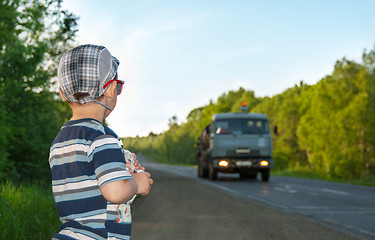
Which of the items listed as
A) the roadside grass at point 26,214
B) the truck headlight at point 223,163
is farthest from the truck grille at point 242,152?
the roadside grass at point 26,214

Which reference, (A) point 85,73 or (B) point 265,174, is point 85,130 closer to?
(A) point 85,73

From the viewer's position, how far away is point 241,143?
65.8ft

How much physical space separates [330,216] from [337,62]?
3258cm

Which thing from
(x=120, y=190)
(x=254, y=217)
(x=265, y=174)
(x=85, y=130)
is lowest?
(x=254, y=217)

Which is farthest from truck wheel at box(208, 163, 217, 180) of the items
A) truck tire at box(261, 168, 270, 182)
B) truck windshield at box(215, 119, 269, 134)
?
truck tire at box(261, 168, 270, 182)

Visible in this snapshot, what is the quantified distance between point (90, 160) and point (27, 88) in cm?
1074

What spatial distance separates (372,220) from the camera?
28.9 ft

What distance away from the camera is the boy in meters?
1.62

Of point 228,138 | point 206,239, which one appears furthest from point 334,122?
point 206,239

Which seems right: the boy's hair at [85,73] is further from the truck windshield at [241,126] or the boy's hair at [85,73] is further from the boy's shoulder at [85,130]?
the truck windshield at [241,126]

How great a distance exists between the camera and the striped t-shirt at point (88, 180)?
1626mm

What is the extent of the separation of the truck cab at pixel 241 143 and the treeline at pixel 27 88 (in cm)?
763

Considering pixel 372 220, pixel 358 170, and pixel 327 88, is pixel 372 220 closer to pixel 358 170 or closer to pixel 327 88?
pixel 358 170

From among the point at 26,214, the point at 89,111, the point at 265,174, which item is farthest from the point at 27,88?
the point at 265,174
